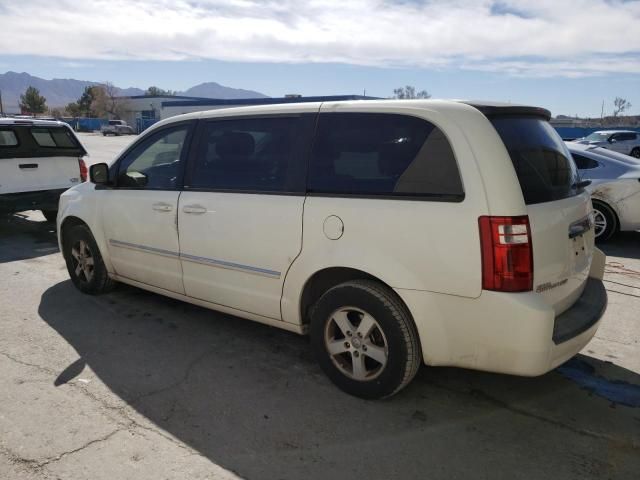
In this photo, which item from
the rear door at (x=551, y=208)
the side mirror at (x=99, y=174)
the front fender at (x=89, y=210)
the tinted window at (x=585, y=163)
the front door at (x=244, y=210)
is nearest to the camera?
the rear door at (x=551, y=208)

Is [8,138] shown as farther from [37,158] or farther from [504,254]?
[504,254]

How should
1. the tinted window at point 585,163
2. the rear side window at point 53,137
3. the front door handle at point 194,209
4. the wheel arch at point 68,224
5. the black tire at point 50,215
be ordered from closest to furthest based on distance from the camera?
the front door handle at point 194,209 < the wheel arch at point 68,224 < the tinted window at point 585,163 < the rear side window at point 53,137 < the black tire at point 50,215

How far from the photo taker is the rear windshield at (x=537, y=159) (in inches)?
115

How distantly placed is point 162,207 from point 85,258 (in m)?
1.53

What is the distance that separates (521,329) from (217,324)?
269cm

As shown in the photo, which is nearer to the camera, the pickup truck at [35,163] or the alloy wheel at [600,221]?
the alloy wheel at [600,221]

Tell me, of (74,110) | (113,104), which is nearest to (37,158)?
(113,104)

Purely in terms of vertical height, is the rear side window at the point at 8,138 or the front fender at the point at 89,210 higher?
the rear side window at the point at 8,138

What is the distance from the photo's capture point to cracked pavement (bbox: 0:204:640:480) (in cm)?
268

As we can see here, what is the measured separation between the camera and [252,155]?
149 inches

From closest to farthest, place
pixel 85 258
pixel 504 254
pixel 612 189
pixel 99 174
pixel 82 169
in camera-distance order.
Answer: pixel 504 254 < pixel 99 174 < pixel 85 258 < pixel 612 189 < pixel 82 169

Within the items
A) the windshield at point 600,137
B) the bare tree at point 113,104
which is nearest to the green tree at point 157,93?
the bare tree at point 113,104

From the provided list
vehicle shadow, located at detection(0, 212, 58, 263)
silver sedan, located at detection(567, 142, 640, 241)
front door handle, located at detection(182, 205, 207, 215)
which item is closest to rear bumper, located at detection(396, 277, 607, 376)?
front door handle, located at detection(182, 205, 207, 215)

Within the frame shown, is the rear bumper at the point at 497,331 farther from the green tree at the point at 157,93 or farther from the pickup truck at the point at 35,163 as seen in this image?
the green tree at the point at 157,93
